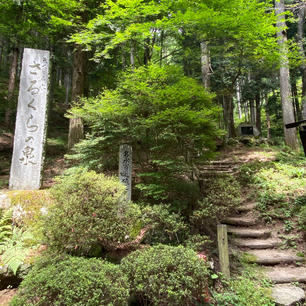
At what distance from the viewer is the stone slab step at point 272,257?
174 inches

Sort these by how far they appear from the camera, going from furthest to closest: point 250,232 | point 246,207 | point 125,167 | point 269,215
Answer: point 246,207
point 269,215
point 250,232
point 125,167

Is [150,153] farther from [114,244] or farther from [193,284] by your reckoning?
[193,284]

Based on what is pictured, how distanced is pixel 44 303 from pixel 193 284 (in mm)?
1854

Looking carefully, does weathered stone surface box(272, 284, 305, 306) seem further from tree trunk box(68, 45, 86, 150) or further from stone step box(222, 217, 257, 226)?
tree trunk box(68, 45, 86, 150)

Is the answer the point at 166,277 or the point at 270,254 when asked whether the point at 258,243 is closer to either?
the point at 270,254

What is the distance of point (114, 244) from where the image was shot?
3742 mm

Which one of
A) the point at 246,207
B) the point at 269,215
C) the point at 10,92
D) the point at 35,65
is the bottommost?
the point at 269,215

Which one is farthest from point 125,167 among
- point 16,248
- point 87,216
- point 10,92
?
point 10,92

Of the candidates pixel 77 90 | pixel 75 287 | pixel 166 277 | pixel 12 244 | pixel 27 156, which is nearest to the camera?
pixel 75 287

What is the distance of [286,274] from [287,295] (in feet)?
2.19

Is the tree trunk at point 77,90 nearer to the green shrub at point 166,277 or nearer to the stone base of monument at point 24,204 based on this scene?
the stone base of monument at point 24,204

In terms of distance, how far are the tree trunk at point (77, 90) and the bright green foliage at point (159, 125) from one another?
6.58ft

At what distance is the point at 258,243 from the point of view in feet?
16.1

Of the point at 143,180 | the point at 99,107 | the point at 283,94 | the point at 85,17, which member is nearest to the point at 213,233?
the point at 143,180
